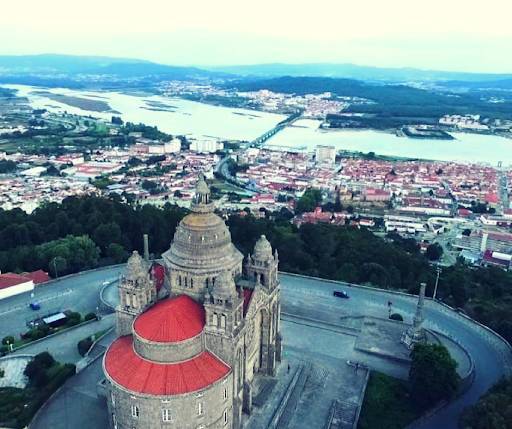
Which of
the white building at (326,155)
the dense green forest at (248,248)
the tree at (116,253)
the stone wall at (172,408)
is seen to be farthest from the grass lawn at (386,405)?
the white building at (326,155)

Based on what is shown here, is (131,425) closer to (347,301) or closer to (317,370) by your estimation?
(317,370)

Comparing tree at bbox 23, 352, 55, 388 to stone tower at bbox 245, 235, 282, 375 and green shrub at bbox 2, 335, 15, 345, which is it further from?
stone tower at bbox 245, 235, 282, 375

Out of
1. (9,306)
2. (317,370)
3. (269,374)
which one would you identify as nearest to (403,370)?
Answer: (317,370)

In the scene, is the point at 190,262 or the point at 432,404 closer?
the point at 190,262

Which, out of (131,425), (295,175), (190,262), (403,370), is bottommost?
(295,175)

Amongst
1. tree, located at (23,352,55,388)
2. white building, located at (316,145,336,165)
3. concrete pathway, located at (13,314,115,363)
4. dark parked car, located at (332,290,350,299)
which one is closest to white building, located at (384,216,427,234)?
dark parked car, located at (332,290,350,299)

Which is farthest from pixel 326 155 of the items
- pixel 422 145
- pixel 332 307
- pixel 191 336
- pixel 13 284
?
pixel 191 336

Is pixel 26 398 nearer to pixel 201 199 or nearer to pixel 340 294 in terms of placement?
pixel 201 199
